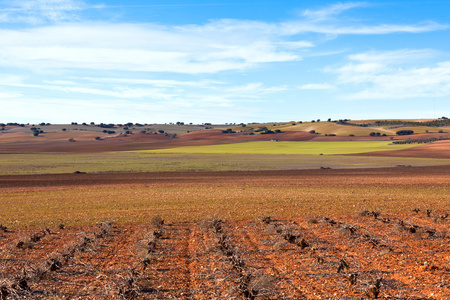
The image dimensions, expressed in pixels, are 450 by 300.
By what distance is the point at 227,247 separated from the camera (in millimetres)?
13375

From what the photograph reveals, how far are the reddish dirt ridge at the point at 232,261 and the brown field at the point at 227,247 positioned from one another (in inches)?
1.5

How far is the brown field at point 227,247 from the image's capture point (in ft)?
31.6

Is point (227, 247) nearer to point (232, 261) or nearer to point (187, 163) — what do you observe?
point (232, 261)

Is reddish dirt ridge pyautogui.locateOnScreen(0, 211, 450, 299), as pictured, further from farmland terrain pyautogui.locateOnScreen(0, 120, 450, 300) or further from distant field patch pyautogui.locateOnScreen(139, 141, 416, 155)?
distant field patch pyautogui.locateOnScreen(139, 141, 416, 155)

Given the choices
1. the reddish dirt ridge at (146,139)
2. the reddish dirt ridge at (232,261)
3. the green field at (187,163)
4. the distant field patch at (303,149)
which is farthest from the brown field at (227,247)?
the reddish dirt ridge at (146,139)

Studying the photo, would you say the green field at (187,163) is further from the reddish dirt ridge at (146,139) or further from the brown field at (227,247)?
the reddish dirt ridge at (146,139)

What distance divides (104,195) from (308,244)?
19946 millimetres

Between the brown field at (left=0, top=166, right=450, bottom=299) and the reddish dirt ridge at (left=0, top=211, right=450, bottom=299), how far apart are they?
0.04 metres

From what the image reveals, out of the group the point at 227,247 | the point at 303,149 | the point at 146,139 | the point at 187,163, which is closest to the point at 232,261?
the point at 227,247

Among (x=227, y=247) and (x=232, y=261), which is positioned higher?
(x=232, y=261)

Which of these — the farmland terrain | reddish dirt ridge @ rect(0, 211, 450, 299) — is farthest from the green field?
reddish dirt ridge @ rect(0, 211, 450, 299)

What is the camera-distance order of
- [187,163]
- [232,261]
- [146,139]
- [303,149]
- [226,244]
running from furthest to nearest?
[146,139] → [303,149] → [187,163] → [226,244] → [232,261]

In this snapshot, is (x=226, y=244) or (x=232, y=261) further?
(x=226, y=244)

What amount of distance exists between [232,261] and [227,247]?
2.05 m
